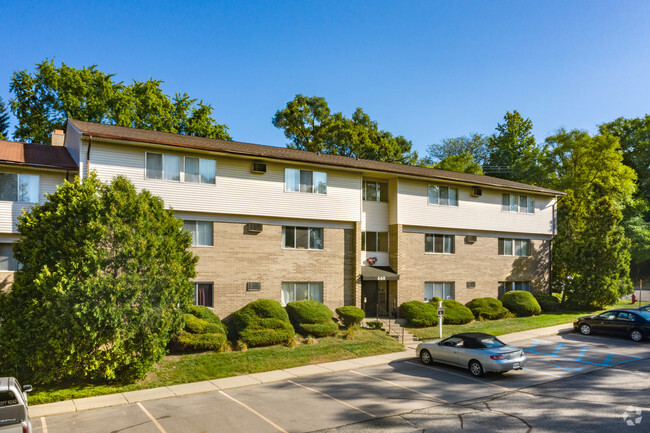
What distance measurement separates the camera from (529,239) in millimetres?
33938

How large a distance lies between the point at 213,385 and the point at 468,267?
1973 cm

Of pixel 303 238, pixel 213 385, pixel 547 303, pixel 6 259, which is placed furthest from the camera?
pixel 547 303

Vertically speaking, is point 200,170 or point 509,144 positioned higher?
point 509,144

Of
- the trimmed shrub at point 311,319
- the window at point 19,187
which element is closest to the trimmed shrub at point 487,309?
the trimmed shrub at point 311,319

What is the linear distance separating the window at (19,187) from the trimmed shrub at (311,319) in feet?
41.2

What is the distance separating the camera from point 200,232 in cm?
2228

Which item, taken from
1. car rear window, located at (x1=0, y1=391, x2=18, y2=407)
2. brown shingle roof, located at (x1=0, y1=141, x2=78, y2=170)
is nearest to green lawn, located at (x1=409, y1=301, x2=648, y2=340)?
car rear window, located at (x1=0, y1=391, x2=18, y2=407)

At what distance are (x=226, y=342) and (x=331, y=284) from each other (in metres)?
7.10

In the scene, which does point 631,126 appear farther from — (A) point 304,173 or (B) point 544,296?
(A) point 304,173

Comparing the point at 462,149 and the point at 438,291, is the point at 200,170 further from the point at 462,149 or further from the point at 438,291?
the point at 462,149

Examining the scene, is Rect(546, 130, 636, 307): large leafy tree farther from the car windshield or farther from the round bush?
the car windshield

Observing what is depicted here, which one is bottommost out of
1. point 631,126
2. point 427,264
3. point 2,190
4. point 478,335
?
point 478,335

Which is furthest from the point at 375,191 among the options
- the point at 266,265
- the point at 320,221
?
the point at 266,265

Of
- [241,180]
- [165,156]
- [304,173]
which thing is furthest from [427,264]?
[165,156]
